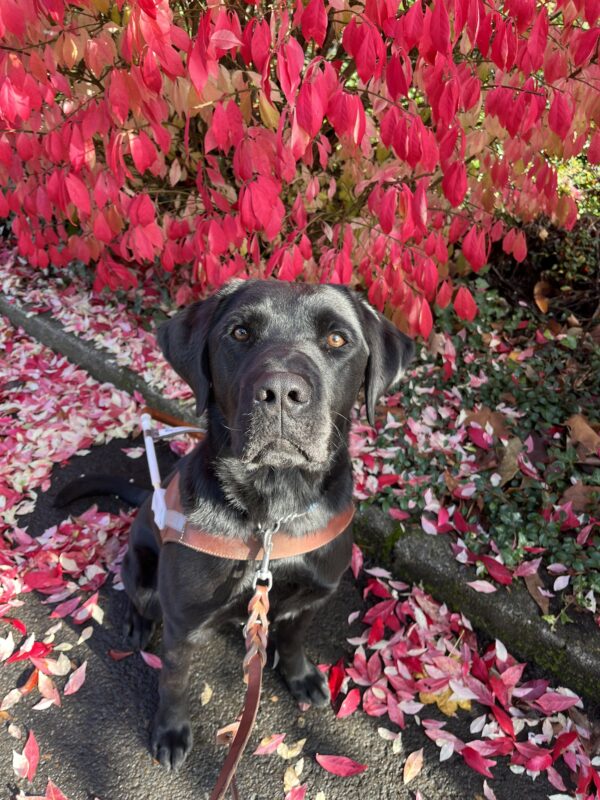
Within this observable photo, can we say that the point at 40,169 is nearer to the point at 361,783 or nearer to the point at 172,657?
the point at 172,657

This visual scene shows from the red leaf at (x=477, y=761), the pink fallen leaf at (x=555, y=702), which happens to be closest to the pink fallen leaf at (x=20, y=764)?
the red leaf at (x=477, y=761)

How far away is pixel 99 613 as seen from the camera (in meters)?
2.97

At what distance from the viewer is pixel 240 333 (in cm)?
209

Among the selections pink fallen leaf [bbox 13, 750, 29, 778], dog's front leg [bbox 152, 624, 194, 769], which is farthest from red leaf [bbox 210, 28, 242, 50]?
pink fallen leaf [bbox 13, 750, 29, 778]

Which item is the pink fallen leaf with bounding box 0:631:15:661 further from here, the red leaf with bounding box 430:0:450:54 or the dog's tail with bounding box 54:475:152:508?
the red leaf with bounding box 430:0:450:54

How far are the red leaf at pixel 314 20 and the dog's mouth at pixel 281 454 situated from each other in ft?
4.57

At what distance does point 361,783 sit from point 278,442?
165cm

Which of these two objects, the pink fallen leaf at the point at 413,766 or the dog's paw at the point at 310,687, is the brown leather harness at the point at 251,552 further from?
the pink fallen leaf at the point at 413,766

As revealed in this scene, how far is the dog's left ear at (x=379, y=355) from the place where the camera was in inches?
89.8

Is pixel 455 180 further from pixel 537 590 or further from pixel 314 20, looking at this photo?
pixel 537 590

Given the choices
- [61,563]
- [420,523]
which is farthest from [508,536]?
[61,563]

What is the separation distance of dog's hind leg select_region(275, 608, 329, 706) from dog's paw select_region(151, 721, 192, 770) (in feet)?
1.70

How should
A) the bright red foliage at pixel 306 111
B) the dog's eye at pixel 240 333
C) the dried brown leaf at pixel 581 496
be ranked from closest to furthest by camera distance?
the bright red foliage at pixel 306 111 → the dog's eye at pixel 240 333 → the dried brown leaf at pixel 581 496

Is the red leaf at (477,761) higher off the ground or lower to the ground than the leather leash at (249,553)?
lower
